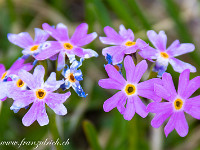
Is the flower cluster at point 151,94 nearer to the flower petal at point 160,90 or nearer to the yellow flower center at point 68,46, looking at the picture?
the flower petal at point 160,90

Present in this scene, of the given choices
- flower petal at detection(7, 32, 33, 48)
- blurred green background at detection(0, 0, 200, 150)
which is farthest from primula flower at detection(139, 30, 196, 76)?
flower petal at detection(7, 32, 33, 48)

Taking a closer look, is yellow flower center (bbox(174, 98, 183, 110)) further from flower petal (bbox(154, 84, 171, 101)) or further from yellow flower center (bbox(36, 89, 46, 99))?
yellow flower center (bbox(36, 89, 46, 99))

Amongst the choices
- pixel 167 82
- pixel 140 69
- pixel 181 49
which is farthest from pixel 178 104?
pixel 181 49

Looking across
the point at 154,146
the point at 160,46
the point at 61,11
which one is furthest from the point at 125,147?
the point at 61,11

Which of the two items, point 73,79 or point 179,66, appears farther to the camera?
Answer: point 179,66

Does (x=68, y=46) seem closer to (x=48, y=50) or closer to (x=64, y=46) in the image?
(x=64, y=46)
